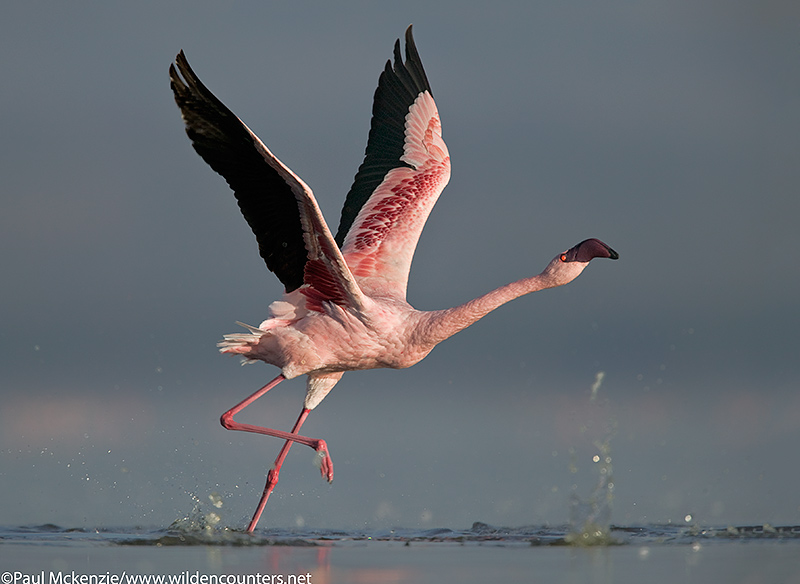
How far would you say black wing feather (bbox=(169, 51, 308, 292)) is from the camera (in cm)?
970

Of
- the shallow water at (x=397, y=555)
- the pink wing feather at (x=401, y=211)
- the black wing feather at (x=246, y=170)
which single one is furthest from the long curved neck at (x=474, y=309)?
the shallow water at (x=397, y=555)

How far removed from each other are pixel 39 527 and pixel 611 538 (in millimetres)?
6560

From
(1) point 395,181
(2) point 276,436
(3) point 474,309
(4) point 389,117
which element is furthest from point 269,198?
(4) point 389,117

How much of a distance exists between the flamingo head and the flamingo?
0.01m

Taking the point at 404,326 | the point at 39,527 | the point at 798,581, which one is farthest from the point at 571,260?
the point at 39,527

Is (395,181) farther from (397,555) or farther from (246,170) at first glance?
(397,555)

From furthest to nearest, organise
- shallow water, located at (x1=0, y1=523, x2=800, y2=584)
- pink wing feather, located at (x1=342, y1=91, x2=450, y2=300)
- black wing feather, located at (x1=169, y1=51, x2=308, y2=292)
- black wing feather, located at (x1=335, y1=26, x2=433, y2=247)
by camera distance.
Result: black wing feather, located at (x1=335, y1=26, x2=433, y2=247)
pink wing feather, located at (x1=342, y1=91, x2=450, y2=300)
black wing feather, located at (x1=169, y1=51, x2=308, y2=292)
shallow water, located at (x1=0, y1=523, x2=800, y2=584)

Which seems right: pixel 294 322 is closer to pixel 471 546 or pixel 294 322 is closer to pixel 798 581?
→ pixel 471 546

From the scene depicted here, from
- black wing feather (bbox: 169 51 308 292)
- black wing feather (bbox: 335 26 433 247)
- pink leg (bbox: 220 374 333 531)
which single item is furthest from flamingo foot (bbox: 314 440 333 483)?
black wing feather (bbox: 335 26 433 247)

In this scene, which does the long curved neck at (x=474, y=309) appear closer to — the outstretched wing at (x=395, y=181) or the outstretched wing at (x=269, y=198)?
the outstretched wing at (x=269, y=198)

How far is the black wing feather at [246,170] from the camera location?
382 inches

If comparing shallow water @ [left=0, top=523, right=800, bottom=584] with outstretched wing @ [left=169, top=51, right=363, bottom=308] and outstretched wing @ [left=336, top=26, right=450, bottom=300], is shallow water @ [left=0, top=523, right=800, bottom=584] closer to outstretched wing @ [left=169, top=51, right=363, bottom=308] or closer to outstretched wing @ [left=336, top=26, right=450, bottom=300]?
outstretched wing @ [left=169, top=51, right=363, bottom=308]

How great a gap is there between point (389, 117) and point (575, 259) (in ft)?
13.1

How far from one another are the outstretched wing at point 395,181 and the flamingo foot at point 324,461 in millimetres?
1925
